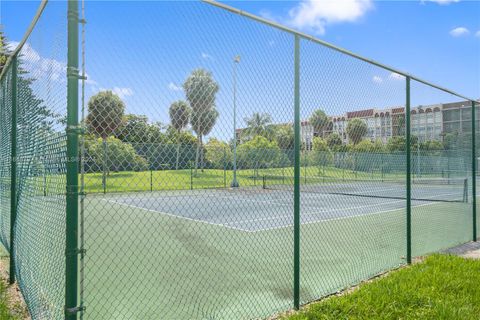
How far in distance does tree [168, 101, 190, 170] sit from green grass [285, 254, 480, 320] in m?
1.92

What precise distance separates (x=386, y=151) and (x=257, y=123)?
10.0ft

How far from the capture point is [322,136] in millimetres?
4613

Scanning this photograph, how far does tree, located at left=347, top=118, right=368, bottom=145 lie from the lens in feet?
17.0

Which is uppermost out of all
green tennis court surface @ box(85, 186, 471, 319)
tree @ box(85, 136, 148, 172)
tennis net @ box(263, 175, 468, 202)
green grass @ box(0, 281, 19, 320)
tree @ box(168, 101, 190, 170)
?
tree @ box(168, 101, 190, 170)

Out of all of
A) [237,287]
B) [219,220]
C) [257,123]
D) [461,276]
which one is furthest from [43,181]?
[219,220]

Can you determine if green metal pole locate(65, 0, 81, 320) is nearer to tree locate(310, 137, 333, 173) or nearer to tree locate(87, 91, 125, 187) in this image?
tree locate(87, 91, 125, 187)

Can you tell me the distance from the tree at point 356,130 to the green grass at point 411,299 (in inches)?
71.8

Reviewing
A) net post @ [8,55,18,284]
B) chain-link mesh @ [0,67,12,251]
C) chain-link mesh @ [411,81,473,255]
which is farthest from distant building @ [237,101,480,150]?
chain-link mesh @ [0,67,12,251]

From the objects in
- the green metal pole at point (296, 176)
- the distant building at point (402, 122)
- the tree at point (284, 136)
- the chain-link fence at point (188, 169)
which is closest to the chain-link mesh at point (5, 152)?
the chain-link fence at point (188, 169)

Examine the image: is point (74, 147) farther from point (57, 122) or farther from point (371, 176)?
point (371, 176)

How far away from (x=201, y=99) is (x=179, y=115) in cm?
27

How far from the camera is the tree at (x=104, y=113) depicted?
2459 millimetres

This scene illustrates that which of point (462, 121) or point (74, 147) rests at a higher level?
point (462, 121)

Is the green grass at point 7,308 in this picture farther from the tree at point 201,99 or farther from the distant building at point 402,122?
the distant building at point 402,122
